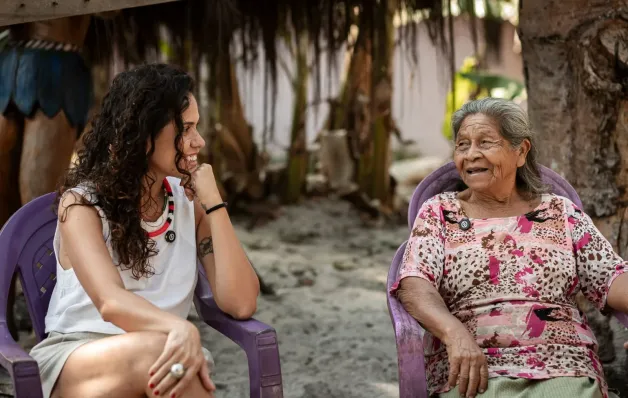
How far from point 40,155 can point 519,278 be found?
2055 millimetres

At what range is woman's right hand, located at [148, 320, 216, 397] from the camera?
2.09 m

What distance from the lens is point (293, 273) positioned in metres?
5.38

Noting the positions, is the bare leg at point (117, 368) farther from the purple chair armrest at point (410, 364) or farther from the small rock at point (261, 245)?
the small rock at point (261, 245)

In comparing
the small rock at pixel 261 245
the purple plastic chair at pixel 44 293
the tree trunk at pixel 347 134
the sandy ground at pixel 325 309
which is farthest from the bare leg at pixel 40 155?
the tree trunk at pixel 347 134

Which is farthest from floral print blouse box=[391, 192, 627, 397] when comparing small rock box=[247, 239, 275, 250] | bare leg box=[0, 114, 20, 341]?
small rock box=[247, 239, 275, 250]

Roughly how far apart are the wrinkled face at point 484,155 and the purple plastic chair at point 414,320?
0.24 m

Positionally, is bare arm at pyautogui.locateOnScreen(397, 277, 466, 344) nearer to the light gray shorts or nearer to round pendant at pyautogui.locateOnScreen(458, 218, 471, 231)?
round pendant at pyautogui.locateOnScreen(458, 218, 471, 231)

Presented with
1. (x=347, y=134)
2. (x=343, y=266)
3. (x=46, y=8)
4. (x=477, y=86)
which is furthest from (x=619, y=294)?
(x=477, y=86)

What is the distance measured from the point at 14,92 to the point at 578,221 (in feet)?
7.55

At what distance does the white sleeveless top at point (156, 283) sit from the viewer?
7.84 feet

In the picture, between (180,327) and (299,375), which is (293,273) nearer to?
(299,375)

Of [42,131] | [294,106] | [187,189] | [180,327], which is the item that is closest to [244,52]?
[42,131]

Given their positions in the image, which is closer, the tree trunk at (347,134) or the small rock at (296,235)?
the small rock at (296,235)

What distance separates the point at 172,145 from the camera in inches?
93.7
